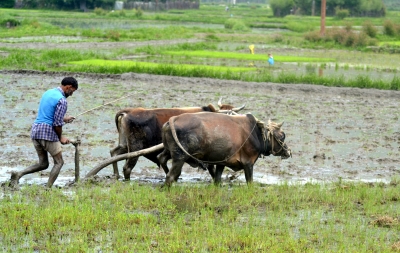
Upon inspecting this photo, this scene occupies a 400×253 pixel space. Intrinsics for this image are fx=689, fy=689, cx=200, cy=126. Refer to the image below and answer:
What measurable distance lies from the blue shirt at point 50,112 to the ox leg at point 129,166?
4.35 feet

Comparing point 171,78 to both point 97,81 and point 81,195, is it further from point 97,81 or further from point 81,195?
point 81,195

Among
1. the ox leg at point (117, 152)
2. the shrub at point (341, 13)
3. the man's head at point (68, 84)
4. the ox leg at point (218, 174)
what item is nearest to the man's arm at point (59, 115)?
the man's head at point (68, 84)

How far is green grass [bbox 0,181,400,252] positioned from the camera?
6.75 meters

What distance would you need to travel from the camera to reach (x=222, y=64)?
26.5 m

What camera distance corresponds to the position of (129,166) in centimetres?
981

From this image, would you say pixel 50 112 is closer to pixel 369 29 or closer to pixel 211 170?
pixel 211 170

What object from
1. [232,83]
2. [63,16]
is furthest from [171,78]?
[63,16]

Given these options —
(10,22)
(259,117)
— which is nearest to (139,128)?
(259,117)

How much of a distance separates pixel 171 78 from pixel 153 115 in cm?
1098

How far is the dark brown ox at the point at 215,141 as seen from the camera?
348 inches

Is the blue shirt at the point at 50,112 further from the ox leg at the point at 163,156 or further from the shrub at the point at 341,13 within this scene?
the shrub at the point at 341,13

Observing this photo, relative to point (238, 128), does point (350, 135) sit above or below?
below

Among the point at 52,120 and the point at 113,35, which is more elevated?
the point at 52,120

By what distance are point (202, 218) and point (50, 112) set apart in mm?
2469
